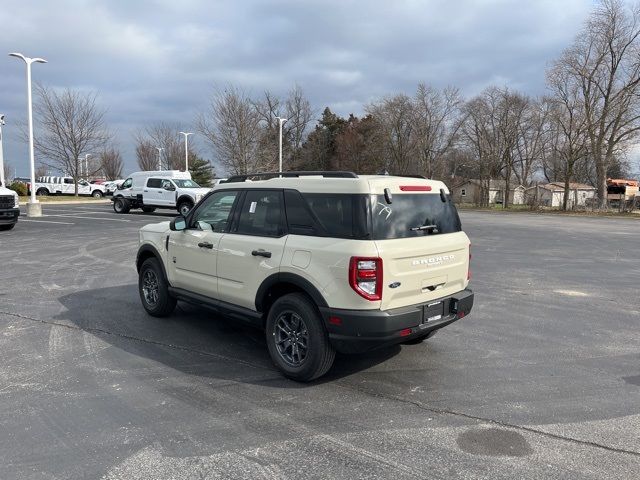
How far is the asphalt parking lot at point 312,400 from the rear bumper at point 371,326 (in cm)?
48

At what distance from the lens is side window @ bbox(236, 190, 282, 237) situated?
463 cm

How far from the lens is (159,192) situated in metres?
24.8

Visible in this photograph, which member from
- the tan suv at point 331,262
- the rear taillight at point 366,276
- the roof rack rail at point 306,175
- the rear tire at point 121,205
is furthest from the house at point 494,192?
the rear taillight at point 366,276

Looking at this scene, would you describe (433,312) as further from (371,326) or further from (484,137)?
(484,137)

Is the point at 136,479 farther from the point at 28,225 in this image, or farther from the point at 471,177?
the point at 471,177

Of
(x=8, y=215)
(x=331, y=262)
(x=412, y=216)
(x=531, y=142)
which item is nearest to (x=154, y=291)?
(x=331, y=262)

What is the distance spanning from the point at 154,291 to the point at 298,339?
2858 millimetres

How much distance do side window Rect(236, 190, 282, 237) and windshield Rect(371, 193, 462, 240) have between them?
39.2 inches

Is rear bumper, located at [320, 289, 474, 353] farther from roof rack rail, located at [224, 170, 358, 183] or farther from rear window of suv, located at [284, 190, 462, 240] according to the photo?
roof rack rail, located at [224, 170, 358, 183]

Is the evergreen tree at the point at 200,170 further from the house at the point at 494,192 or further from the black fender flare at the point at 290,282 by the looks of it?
the black fender flare at the point at 290,282

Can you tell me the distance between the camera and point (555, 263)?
11586 mm

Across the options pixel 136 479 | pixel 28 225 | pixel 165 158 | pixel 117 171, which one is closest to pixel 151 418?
pixel 136 479

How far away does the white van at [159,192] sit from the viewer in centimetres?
2420

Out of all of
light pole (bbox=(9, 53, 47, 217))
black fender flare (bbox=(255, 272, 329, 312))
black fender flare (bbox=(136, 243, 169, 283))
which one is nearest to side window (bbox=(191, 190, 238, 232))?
black fender flare (bbox=(136, 243, 169, 283))
